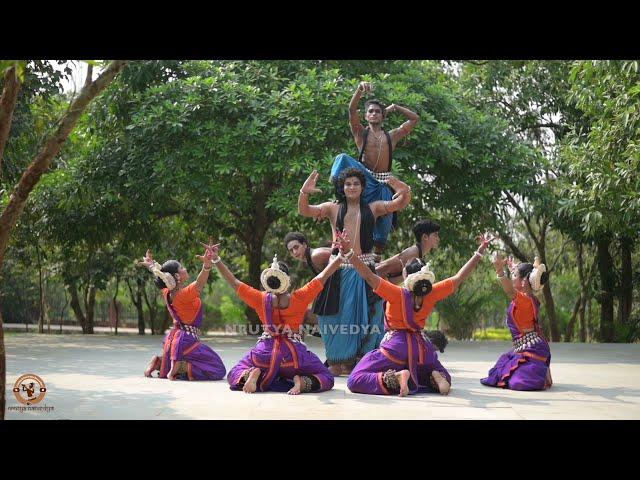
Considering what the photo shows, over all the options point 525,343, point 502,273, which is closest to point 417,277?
point 502,273

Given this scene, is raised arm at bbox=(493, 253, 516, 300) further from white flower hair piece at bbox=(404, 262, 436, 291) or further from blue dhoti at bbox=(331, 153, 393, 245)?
blue dhoti at bbox=(331, 153, 393, 245)

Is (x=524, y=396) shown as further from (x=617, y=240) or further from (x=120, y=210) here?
(x=617, y=240)

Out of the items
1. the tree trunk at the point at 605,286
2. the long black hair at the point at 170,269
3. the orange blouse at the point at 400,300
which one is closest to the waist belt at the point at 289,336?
the orange blouse at the point at 400,300

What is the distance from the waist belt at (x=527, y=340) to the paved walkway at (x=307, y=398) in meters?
0.35

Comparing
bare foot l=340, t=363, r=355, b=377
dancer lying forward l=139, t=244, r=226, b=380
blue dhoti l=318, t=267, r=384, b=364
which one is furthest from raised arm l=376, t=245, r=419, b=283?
dancer lying forward l=139, t=244, r=226, b=380

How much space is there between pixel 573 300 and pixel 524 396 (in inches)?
616

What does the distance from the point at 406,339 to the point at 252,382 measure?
1.06 meters

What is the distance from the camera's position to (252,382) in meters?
5.40

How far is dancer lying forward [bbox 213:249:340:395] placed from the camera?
17.9ft

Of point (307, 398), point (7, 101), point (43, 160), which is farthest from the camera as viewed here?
point (307, 398)

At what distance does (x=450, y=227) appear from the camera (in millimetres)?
11633

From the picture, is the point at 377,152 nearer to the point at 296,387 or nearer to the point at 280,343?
the point at 280,343

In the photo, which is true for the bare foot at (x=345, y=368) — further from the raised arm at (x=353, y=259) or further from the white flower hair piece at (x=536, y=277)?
the white flower hair piece at (x=536, y=277)

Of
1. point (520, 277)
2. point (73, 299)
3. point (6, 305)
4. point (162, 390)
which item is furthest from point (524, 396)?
point (6, 305)
